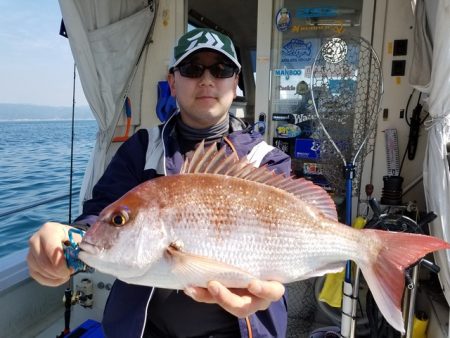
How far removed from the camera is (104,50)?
3695 mm

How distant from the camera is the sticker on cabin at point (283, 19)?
3.79 m

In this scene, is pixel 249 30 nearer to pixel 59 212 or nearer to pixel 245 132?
pixel 59 212

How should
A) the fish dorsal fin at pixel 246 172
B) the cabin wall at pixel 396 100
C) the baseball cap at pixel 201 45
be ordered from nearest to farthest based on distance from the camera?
the fish dorsal fin at pixel 246 172 < the baseball cap at pixel 201 45 < the cabin wall at pixel 396 100

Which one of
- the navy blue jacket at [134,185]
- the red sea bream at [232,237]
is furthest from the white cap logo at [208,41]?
the red sea bream at [232,237]

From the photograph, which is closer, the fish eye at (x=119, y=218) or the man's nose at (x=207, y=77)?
the fish eye at (x=119, y=218)

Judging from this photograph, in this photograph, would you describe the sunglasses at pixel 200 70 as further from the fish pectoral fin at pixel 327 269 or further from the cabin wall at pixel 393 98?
the cabin wall at pixel 393 98

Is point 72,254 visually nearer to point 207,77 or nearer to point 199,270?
point 199,270

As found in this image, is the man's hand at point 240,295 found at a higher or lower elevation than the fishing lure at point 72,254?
lower

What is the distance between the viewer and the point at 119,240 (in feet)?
3.33

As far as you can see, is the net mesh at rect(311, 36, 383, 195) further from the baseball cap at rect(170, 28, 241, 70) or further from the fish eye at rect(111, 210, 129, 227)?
the fish eye at rect(111, 210, 129, 227)

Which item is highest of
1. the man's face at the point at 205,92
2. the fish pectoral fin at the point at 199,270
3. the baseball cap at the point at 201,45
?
the baseball cap at the point at 201,45

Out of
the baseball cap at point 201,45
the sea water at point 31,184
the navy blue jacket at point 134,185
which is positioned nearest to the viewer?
the navy blue jacket at point 134,185

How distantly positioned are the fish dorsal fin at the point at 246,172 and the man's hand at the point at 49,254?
43cm

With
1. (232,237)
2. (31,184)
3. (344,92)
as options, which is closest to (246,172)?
(232,237)
